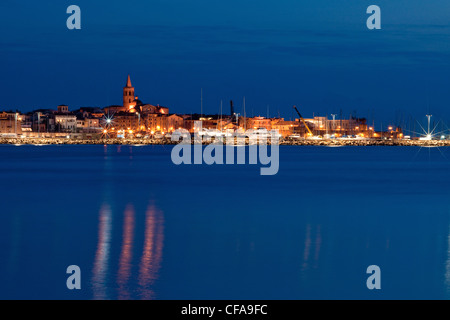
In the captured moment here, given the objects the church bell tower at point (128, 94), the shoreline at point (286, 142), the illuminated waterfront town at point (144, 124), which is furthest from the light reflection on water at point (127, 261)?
the church bell tower at point (128, 94)

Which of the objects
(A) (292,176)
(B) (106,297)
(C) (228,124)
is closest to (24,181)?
(A) (292,176)

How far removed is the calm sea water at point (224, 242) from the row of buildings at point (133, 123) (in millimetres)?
92583

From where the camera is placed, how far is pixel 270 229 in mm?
14773

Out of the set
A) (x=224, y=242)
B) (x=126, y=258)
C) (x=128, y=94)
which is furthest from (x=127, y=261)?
(x=128, y=94)

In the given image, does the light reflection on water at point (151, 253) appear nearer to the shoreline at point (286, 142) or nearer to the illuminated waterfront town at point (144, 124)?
the shoreline at point (286, 142)

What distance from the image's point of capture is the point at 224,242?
42.9 feet

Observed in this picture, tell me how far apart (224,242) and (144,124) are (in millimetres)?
116275

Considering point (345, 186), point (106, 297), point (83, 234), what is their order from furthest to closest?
point (345, 186) → point (83, 234) → point (106, 297)

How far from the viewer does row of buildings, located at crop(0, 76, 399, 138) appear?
122m

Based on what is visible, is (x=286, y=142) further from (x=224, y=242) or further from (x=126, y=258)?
(x=126, y=258)

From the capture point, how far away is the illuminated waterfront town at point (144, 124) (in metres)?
120

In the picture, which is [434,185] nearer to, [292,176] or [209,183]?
[292,176]

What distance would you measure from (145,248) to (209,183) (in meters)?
16.8

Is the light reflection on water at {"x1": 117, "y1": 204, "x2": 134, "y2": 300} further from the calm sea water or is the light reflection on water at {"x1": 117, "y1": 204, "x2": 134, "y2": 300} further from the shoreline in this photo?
the shoreline
